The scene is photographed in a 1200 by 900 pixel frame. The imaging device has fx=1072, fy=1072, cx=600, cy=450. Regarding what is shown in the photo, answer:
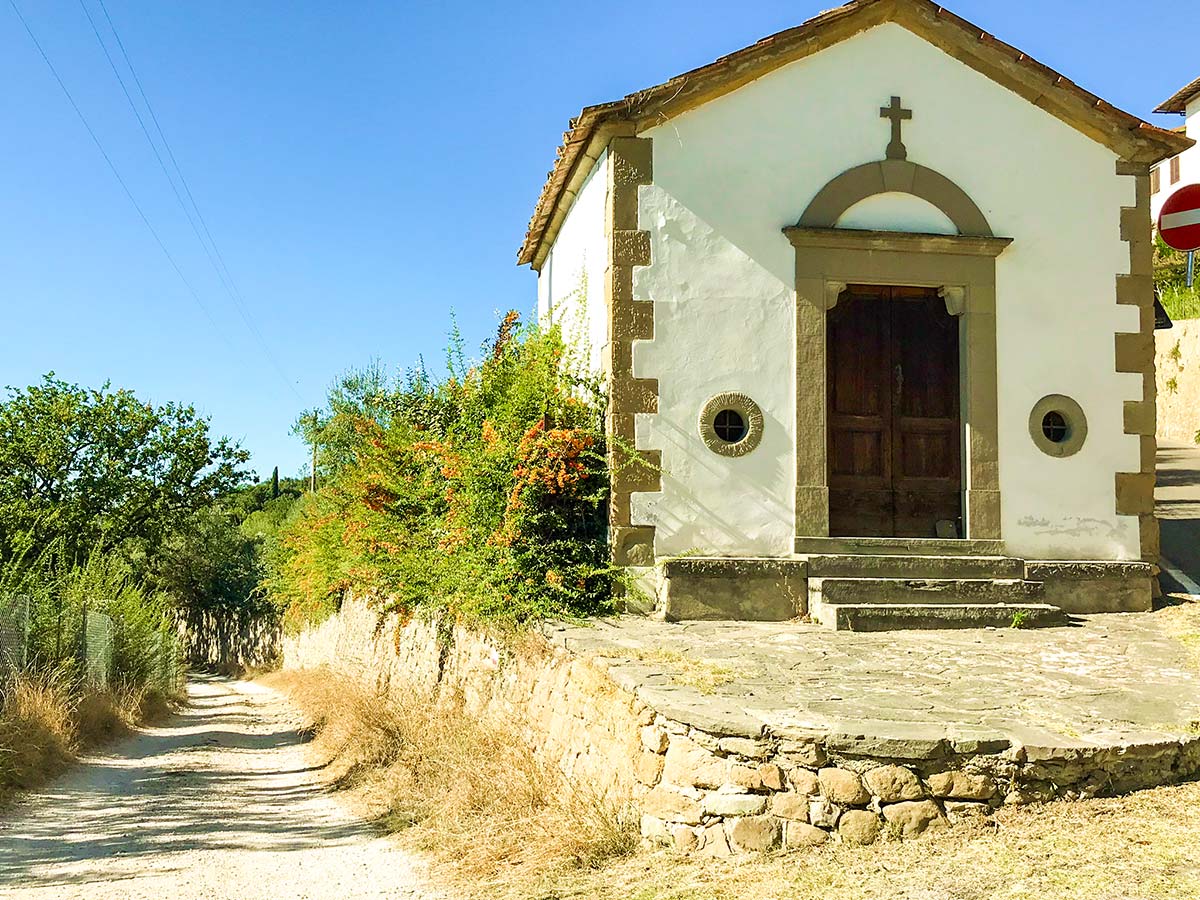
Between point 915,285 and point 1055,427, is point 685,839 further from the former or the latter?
point 1055,427

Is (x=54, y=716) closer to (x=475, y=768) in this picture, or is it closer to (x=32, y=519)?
(x=475, y=768)

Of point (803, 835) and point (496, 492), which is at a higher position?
point (496, 492)

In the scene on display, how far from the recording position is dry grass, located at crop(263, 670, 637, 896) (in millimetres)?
5551

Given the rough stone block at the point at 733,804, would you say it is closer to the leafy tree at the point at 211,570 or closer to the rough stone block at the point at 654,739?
the rough stone block at the point at 654,739

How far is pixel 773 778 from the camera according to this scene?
4.94 metres

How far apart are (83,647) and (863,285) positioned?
11.2 meters

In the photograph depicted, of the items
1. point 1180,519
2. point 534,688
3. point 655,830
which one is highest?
point 1180,519

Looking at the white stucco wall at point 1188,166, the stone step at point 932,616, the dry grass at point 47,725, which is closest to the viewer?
the stone step at point 932,616

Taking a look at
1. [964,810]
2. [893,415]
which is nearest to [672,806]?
[964,810]

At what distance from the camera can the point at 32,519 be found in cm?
2494

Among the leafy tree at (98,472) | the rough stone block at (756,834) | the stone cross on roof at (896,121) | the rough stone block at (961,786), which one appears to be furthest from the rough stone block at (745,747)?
the leafy tree at (98,472)

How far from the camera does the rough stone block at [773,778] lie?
4.93 m

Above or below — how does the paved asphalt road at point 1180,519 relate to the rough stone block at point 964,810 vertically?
above

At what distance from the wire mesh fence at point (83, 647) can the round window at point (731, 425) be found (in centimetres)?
792
